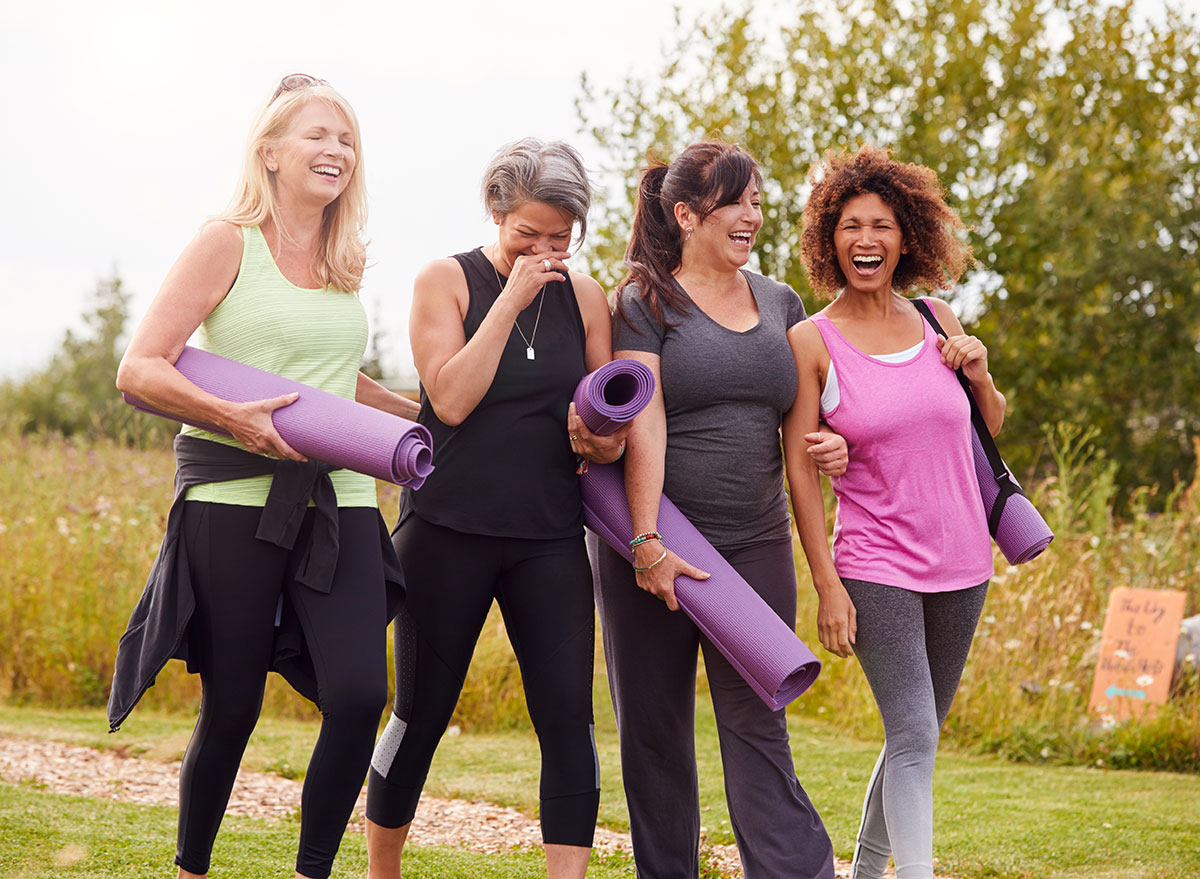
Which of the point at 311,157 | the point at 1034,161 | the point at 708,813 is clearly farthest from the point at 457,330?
the point at 1034,161

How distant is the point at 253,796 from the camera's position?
4996mm

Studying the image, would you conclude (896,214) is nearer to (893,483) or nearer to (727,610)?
(893,483)

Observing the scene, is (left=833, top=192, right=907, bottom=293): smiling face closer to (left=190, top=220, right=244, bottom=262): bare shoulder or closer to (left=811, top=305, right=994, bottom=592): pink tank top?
(left=811, top=305, right=994, bottom=592): pink tank top

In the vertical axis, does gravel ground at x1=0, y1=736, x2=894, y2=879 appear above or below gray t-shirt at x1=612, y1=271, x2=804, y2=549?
below

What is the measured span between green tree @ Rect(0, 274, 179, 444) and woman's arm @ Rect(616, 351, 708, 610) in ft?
51.5

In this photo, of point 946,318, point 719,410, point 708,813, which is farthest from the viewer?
point 708,813

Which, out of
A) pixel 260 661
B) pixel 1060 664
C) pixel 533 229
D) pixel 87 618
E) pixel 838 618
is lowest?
pixel 87 618

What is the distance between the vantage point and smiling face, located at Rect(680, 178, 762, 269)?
3.07 m

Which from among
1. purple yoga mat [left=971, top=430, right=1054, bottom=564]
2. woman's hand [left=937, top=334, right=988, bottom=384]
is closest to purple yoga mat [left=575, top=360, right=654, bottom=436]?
woman's hand [left=937, top=334, right=988, bottom=384]

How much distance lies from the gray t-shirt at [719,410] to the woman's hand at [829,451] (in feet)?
0.42

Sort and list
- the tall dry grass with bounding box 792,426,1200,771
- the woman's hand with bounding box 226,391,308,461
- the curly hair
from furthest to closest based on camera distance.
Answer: the tall dry grass with bounding box 792,426,1200,771 → the curly hair → the woman's hand with bounding box 226,391,308,461

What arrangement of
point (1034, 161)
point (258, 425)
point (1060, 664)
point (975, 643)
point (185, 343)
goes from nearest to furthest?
1. point (258, 425)
2. point (185, 343)
3. point (1060, 664)
4. point (975, 643)
5. point (1034, 161)

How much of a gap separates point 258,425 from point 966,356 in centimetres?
181

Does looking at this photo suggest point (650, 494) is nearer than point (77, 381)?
Yes
